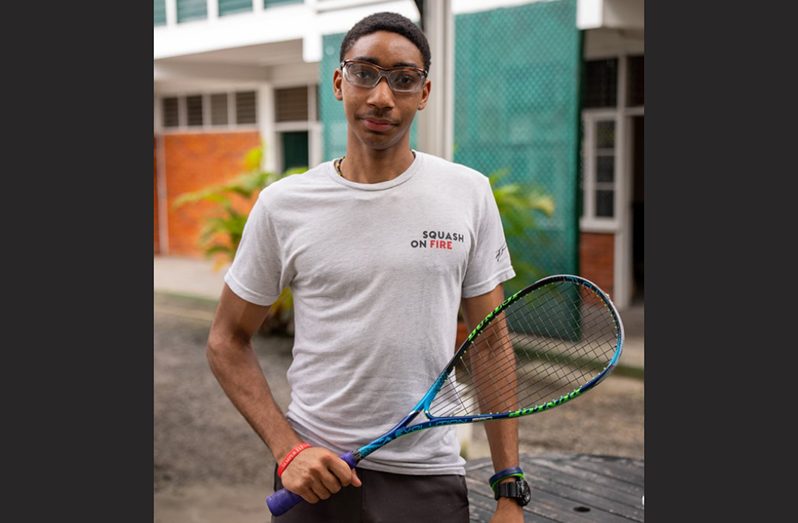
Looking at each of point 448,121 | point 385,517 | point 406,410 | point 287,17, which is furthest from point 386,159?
point 287,17

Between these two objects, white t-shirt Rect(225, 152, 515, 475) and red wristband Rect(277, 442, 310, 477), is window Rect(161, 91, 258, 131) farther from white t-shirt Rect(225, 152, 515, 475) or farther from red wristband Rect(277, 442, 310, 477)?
red wristband Rect(277, 442, 310, 477)

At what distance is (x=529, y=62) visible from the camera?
885cm

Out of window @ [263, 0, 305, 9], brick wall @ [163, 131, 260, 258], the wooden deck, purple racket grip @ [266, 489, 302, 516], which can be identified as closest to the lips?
purple racket grip @ [266, 489, 302, 516]

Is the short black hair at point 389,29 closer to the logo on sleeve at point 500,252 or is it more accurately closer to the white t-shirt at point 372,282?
the white t-shirt at point 372,282

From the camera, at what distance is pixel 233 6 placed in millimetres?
12641

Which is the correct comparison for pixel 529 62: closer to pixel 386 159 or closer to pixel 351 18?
pixel 351 18

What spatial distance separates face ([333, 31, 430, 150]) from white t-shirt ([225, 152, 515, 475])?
0.40ft

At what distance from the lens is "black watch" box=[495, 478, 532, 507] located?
2232 mm

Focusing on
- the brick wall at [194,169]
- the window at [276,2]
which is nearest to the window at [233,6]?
the window at [276,2]

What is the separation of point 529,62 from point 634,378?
3310 millimetres

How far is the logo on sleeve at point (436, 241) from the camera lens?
2.14 metres

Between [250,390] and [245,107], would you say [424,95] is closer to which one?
[250,390]

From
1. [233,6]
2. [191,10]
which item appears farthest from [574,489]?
[191,10]

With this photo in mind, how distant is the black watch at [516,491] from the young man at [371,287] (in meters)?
0.01
